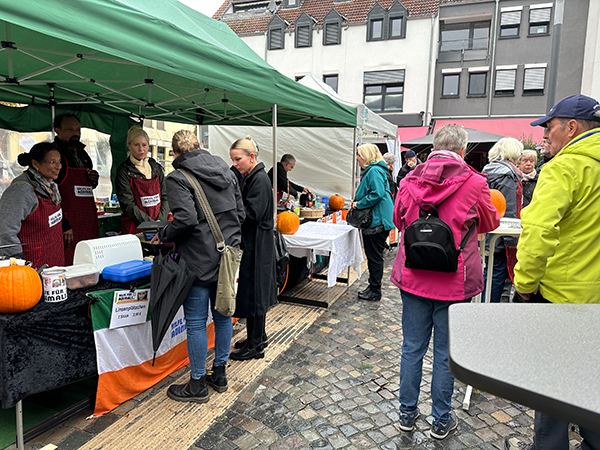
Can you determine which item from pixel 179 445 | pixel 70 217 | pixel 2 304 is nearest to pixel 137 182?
pixel 70 217

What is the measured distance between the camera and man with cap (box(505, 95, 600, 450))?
1740 mm

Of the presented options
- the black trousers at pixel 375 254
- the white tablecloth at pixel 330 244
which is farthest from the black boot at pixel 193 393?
the black trousers at pixel 375 254

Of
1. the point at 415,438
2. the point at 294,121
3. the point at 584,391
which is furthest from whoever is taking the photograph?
the point at 294,121

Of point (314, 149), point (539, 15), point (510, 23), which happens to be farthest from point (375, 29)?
point (314, 149)

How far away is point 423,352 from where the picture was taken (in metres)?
2.42

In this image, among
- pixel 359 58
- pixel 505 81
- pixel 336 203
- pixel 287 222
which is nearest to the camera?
pixel 287 222

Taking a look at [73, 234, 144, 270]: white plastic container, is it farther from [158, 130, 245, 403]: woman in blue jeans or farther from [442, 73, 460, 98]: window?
[442, 73, 460, 98]: window

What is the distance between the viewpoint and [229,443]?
7.54ft

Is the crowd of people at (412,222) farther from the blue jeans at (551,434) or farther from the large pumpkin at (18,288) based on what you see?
the large pumpkin at (18,288)

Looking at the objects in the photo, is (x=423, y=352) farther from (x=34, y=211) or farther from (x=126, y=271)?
(x=34, y=211)

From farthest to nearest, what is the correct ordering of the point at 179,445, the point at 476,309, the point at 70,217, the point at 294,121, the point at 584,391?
the point at 294,121 → the point at 70,217 → the point at 179,445 → the point at 476,309 → the point at 584,391

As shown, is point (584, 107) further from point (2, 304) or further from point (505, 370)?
point (2, 304)

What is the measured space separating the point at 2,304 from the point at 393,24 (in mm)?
19890

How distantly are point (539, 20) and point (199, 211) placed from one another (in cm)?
2062
